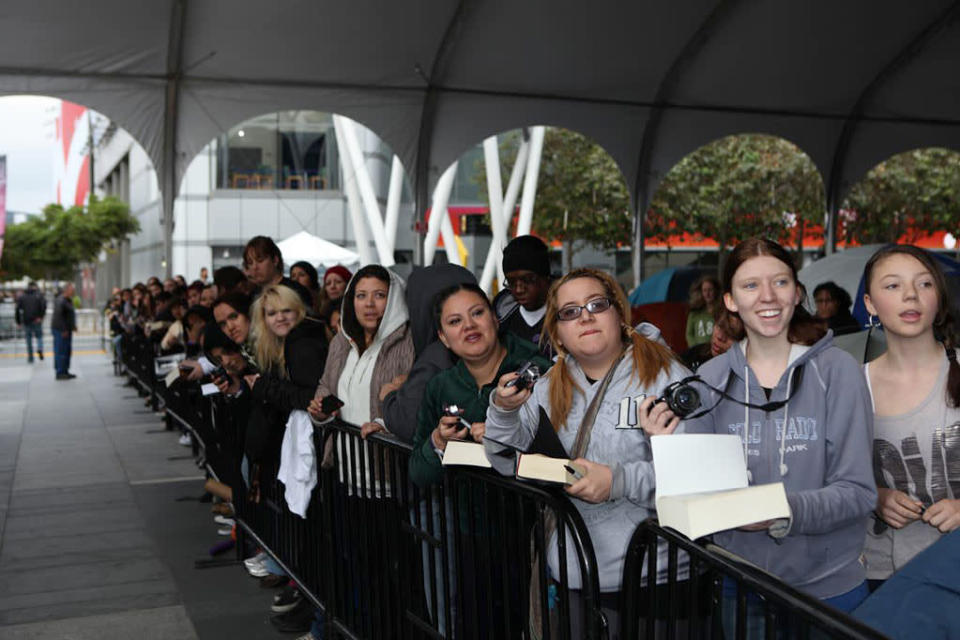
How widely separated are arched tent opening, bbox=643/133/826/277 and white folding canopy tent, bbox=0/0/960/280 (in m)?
19.3

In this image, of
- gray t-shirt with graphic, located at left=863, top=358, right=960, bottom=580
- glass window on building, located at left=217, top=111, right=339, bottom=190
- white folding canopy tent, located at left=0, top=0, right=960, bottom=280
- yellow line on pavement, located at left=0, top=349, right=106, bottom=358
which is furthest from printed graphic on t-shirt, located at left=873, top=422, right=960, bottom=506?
glass window on building, located at left=217, top=111, right=339, bottom=190

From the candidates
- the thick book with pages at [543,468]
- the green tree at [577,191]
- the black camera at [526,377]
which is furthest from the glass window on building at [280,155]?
the thick book with pages at [543,468]

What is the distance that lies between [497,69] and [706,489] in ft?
45.7

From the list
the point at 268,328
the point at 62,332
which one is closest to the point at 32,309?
the point at 62,332

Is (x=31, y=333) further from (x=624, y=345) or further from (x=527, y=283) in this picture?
(x=624, y=345)

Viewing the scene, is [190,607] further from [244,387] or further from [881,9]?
[881,9]

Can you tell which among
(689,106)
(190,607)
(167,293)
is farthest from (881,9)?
(190,607)

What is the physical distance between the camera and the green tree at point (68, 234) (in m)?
57.1

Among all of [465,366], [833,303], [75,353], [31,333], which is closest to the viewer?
[465,366]

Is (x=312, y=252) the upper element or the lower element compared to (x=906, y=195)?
lower

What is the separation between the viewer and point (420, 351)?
16.6 feet

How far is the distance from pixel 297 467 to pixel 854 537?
331cm

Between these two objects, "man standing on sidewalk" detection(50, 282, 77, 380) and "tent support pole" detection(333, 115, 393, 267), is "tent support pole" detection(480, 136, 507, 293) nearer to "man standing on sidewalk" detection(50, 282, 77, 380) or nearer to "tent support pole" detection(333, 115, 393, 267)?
"tent support pole" detection(333, 115, 393, 267)

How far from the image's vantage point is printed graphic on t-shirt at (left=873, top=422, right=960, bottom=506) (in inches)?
127
